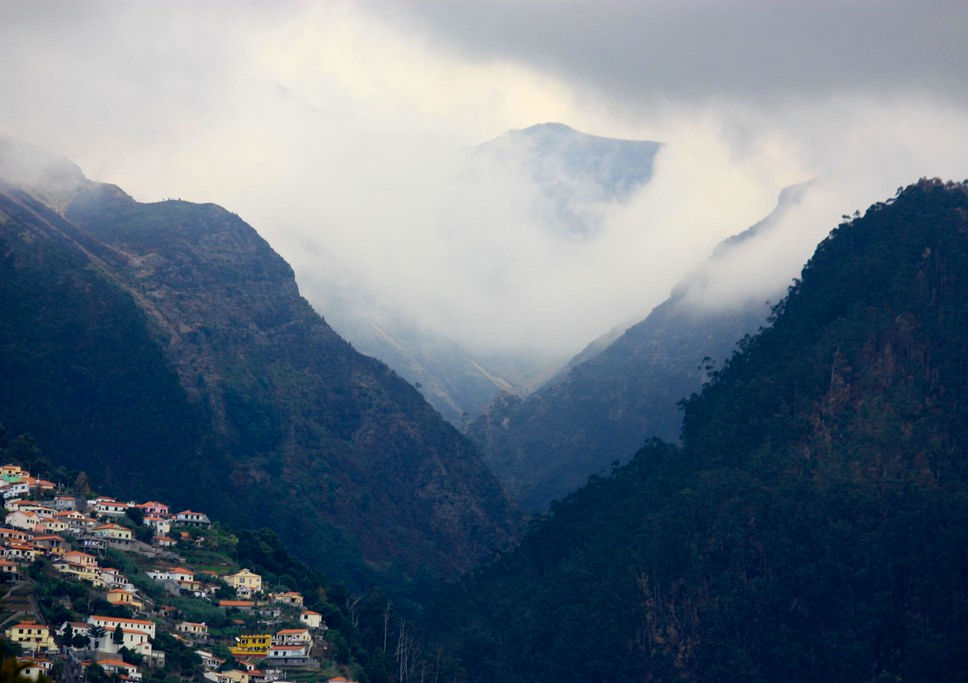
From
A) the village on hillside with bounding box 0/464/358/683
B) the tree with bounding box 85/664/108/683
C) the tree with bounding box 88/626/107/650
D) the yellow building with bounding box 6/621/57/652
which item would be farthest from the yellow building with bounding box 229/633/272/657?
the yellow building with bounding box 6/621/57/652

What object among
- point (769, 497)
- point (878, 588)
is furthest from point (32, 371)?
point (878, 588)

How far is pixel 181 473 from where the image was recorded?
14175 centimetres

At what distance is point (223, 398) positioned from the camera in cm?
15588

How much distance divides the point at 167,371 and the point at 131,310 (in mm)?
7157

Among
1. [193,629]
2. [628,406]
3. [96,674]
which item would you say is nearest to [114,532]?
[193,629]

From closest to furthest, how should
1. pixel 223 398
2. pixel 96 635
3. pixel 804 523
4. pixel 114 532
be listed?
pixel 96 635 → pixel 114 532 → pixel 804 523 → pixel 223 398

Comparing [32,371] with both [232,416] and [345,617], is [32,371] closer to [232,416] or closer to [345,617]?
[232,416]

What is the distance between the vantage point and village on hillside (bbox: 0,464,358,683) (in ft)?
278

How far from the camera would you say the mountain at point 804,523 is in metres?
105

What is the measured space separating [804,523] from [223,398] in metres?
65.1

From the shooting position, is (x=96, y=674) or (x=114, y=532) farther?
(x=114, y=532)

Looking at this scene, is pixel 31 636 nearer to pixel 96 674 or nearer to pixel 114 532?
pixel 96 674

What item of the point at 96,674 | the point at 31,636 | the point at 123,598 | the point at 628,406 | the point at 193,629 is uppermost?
the point at 628,406

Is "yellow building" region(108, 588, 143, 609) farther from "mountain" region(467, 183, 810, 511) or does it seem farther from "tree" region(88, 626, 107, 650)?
"mountain" region(467, 183, 810, 511)
